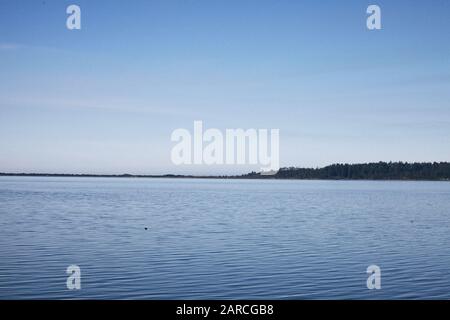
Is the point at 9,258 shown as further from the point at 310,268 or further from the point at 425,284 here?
the point at 425,284

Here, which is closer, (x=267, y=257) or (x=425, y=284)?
(x=425, y=284)

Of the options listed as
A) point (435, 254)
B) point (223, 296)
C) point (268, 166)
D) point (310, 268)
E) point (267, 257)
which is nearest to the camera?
point (268, 166)

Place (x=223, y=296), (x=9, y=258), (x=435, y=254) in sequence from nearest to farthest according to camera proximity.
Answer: (x=223, y=296) < (x=9, y=258) < (x=435, y=254)

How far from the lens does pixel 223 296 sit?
17828mm

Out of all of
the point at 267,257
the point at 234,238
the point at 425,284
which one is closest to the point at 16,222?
the point at 234,238
